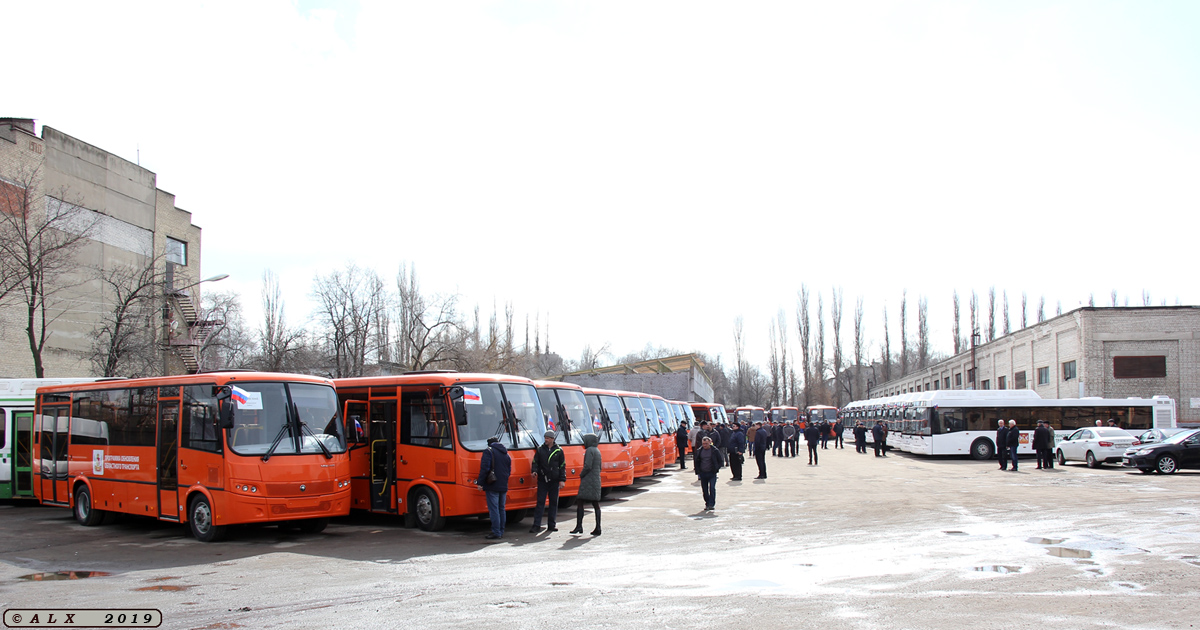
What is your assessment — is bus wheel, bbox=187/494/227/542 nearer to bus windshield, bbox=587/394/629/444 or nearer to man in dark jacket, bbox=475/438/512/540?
man in dark jacket, bbox=475/438/512/540

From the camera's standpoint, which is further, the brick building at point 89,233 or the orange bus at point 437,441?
the brick building at point 89,233

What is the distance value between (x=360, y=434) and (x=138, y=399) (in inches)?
156

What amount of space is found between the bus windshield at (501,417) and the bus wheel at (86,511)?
25.6 ft

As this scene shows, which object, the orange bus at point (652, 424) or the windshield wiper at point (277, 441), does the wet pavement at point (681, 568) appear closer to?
the windshield wiper at point (277, 441)

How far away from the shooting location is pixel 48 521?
16.6 m

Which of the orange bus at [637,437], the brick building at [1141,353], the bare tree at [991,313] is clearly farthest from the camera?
the bare tree at [991,313]

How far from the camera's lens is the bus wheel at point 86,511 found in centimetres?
1559

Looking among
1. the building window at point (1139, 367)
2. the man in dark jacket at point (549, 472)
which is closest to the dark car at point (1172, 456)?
the building window at point (1139, 367)

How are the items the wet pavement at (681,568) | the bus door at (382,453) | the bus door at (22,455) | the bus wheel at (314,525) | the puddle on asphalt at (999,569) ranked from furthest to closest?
the bus door at (22,455)
the bus door at (382,453)
the bus wheel at (314,525)
the puddle on asphalt at (999,569)
the wet pavement at (681,568)

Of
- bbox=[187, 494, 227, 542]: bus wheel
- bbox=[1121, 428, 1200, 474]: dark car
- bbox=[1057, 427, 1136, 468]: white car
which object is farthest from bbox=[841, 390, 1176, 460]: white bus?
bbox=[187, 494, 227, 542]: bus wheel

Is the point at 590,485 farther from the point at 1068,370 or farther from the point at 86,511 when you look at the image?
the point at 1068,370

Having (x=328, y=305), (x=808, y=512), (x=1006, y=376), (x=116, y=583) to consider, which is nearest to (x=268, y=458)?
(x=116, y=583)

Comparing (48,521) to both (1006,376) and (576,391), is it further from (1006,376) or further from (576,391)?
(1006,376)

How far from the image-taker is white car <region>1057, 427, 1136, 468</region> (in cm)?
2798
